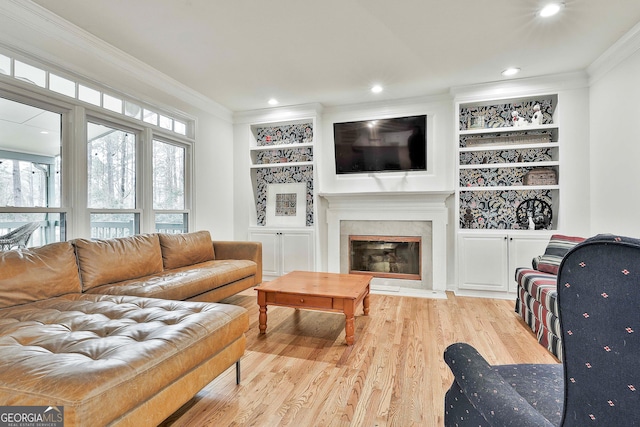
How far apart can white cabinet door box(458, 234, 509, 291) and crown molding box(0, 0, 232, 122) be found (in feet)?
13.2

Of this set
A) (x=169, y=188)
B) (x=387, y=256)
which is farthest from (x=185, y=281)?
(x=387, y=256)

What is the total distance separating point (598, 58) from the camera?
316 cm

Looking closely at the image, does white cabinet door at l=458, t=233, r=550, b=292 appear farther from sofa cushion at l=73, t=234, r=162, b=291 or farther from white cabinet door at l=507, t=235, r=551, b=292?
sofa cushion at l=73, t=234, r=162, b=291

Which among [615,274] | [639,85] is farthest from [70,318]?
[639,85]

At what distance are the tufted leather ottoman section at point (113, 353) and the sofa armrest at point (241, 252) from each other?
1844mm

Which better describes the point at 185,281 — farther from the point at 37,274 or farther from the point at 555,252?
the point at 555,252

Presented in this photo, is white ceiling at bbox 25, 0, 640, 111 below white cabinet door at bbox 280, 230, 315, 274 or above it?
above

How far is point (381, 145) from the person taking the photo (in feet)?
14.3

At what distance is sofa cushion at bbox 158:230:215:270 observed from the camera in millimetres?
3303

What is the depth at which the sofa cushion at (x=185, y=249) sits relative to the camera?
3303 millimetres

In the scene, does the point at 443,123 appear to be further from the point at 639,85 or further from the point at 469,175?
the point at 639,85

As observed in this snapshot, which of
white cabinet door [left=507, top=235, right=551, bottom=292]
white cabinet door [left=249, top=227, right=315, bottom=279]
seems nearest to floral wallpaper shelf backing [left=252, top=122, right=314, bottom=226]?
white cabinet door [left=249, top=227, right=315, bottom=279]

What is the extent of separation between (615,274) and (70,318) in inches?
86.1

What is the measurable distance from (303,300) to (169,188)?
2486mm
